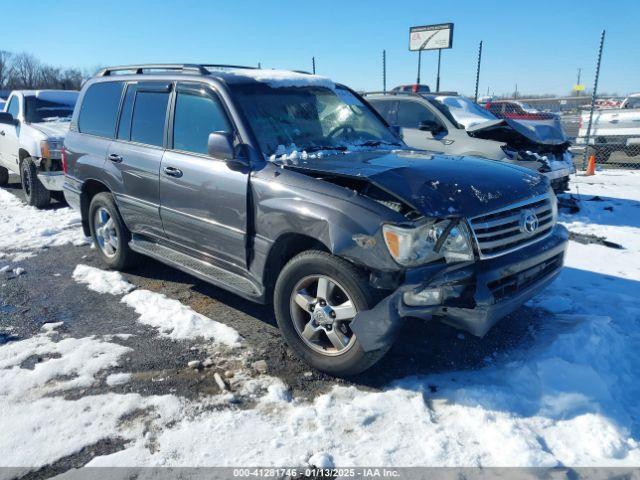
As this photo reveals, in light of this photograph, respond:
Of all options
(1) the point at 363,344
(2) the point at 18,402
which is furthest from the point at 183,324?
(1) the point at 363,344

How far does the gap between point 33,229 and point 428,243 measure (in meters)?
6.25

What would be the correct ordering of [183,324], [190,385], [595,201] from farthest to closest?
[595,201] → [183,324] → [190,385]

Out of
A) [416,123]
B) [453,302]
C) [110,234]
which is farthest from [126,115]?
[416,123]

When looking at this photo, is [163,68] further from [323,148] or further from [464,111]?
[464,111]

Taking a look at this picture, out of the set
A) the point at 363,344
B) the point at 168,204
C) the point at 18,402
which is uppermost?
the point at 168,204

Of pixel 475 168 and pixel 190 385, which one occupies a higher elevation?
pixel 475 168

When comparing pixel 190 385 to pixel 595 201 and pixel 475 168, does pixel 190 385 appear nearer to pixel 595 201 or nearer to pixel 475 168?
pixel 475 168

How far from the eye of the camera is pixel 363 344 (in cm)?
298

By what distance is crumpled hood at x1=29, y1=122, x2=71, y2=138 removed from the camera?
8.05 metres

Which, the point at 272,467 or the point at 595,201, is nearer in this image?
the point at 272,467

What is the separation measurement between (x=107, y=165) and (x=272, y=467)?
3599 millimetres

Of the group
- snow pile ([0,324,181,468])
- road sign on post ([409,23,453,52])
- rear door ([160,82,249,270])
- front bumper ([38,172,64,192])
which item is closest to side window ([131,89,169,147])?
rear door ([160,82,249,270])

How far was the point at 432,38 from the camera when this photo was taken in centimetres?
1820

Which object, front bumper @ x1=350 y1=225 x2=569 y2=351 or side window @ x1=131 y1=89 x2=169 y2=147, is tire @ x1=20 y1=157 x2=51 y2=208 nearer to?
side window @ x1=131 y1=89 x2=169 y2=147
